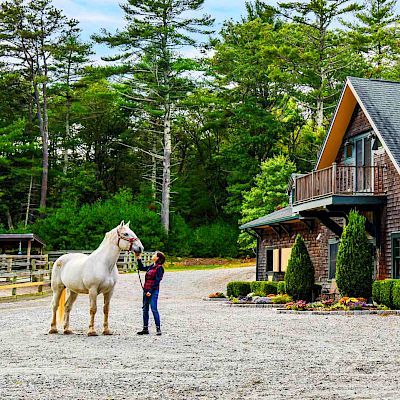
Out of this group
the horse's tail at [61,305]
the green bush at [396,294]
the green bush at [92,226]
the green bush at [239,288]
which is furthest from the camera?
the green bush at [92,226]

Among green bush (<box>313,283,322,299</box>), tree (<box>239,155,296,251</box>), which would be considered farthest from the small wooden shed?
green bush (<box>313,283,322,299</box>)

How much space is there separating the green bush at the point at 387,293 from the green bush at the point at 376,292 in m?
0.13

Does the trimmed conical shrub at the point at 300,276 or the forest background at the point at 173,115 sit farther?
the forest background at the point at 173,115

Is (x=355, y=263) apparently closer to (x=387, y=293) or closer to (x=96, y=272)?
(x=387, y=293)

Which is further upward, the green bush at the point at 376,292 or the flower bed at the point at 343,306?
the green bush at the point at 376,292

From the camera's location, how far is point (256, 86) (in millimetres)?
60344

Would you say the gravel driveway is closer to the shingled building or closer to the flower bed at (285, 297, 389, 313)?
the flower bed at (285, 297, 389, 313)

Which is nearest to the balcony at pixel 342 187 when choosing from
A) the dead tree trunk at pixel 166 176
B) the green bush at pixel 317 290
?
Answer: the green bush at pixel 317 290

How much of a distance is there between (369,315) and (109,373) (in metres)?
11.8

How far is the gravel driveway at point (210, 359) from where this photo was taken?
841 cm

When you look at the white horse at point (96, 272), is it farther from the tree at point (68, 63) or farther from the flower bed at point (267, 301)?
the tree at point (68, 63)

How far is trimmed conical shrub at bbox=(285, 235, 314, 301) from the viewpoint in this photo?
25.5 m

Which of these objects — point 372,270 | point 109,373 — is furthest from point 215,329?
point 372,270

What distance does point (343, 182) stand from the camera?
945 inches
